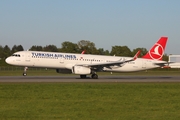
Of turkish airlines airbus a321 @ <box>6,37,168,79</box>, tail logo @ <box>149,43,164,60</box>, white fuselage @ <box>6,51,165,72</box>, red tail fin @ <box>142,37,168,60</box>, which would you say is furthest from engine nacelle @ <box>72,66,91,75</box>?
tail logo @ <box>149,43,164,60</box>

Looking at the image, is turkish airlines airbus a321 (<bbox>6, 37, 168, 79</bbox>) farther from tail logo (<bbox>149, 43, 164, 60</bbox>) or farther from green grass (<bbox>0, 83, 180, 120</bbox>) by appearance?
green grass (<bbox>0, 83, 180, 120</bbox>)

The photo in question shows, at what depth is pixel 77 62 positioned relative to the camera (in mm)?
46438

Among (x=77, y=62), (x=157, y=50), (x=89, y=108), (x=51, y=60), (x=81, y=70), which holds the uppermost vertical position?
(x=157, y=50)

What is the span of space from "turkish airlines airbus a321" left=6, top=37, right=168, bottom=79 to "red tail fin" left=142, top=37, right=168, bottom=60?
3.91 feet

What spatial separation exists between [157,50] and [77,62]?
39.1ft

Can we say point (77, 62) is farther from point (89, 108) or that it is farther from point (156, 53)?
point (89, 108)

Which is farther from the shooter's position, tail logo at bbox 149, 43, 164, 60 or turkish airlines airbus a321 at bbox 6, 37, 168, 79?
tail logo at bbox 149, 43, 164, 60

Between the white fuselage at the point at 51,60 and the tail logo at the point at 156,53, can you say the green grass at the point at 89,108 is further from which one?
the tail logo at the point at 156,53

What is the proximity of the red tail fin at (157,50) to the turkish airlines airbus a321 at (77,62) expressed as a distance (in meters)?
1.19

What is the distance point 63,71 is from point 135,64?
32.2ft

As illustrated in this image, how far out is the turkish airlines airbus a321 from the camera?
44.8 metres

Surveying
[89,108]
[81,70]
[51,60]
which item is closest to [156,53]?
[81,70]

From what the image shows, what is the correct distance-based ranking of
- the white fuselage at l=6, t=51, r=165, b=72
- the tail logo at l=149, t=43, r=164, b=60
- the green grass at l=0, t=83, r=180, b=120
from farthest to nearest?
the tail logo at l=149, t=43, r=164, b=60 < the white fuselage at l=6, t=51, r=165, b=72 < the green grass at l=0, t=83, r=180, b=120

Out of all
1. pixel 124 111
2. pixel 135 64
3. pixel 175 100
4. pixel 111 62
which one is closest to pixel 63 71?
pixel 111 62
